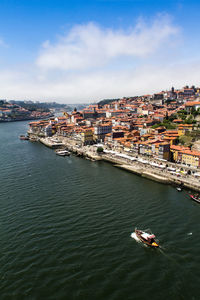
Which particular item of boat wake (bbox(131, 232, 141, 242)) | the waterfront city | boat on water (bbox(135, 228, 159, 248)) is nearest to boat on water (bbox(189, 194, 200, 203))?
the waterfront city

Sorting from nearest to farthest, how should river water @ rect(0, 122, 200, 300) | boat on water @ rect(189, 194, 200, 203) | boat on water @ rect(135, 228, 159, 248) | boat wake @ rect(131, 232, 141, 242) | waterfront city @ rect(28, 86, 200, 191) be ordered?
river water @ rect(0, 122, 200, 300) < boat on water @ rect(135, 228, 159, 248) < boat wake @ rect(131, 232, 141, 242) < boat on water @ rect(189, 194, 200, 203) < waterfront city @ rect(28, 86, 200, 191)

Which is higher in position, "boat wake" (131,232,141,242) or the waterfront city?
the waterfront city

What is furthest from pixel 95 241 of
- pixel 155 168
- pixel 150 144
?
pixel 150 144

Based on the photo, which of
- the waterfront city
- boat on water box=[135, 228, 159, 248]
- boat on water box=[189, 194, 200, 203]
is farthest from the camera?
the waterfront city

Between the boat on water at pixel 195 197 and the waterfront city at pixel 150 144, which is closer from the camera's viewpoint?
the boat on water at pixel 195 197

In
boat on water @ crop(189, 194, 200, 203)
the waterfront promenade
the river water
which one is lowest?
the river water

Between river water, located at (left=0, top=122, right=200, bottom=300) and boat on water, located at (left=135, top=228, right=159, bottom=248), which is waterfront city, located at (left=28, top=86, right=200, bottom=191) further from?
boat on water, located at (left=135, top=228, right=159, bottom=248)

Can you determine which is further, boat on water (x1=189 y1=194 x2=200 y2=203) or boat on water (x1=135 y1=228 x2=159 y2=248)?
boat on water (x1=189 y1=194 x2=200 y2=203)

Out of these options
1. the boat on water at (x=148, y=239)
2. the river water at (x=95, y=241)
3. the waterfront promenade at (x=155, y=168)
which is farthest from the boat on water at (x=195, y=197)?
the boat on water at (x=148, y=239)

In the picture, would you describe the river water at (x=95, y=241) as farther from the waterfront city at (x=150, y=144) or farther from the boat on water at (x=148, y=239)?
the waterfront city at (x=150, y=144)
